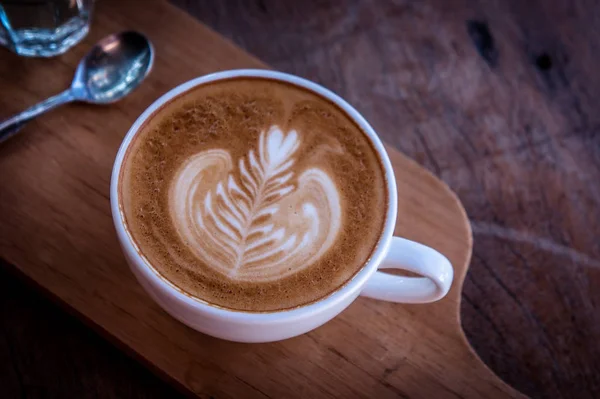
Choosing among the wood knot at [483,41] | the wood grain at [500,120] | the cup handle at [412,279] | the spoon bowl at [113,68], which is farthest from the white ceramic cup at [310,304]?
the wood knot at [483,41]

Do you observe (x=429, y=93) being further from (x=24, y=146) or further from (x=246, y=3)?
(x=24, y=146)

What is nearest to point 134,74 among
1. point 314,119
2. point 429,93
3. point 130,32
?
point 130,32

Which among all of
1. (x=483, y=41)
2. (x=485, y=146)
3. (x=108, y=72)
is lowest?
(x=485, y=146)

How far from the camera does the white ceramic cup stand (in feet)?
2.72

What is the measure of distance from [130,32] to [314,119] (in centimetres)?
41

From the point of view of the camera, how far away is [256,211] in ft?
3.02

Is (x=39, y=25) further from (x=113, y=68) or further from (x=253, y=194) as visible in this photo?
(x=253, y=194)

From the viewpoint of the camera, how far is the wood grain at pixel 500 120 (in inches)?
47.7

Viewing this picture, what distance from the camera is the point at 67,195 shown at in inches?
41.3

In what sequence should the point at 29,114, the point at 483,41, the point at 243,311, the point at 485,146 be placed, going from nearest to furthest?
1. the point at 243,311
2. the point at 29,114
3. the point at 485,146
4. the point at 483,41

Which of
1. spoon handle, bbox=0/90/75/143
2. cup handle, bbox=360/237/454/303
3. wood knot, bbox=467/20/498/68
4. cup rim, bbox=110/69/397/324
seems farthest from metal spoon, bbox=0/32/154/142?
wood knot, bbox=467/20/498/68

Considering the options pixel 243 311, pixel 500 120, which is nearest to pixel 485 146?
pixel 500 120

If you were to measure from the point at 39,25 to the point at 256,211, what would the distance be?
22.7 inches

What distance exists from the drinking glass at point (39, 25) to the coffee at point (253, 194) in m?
0.34
